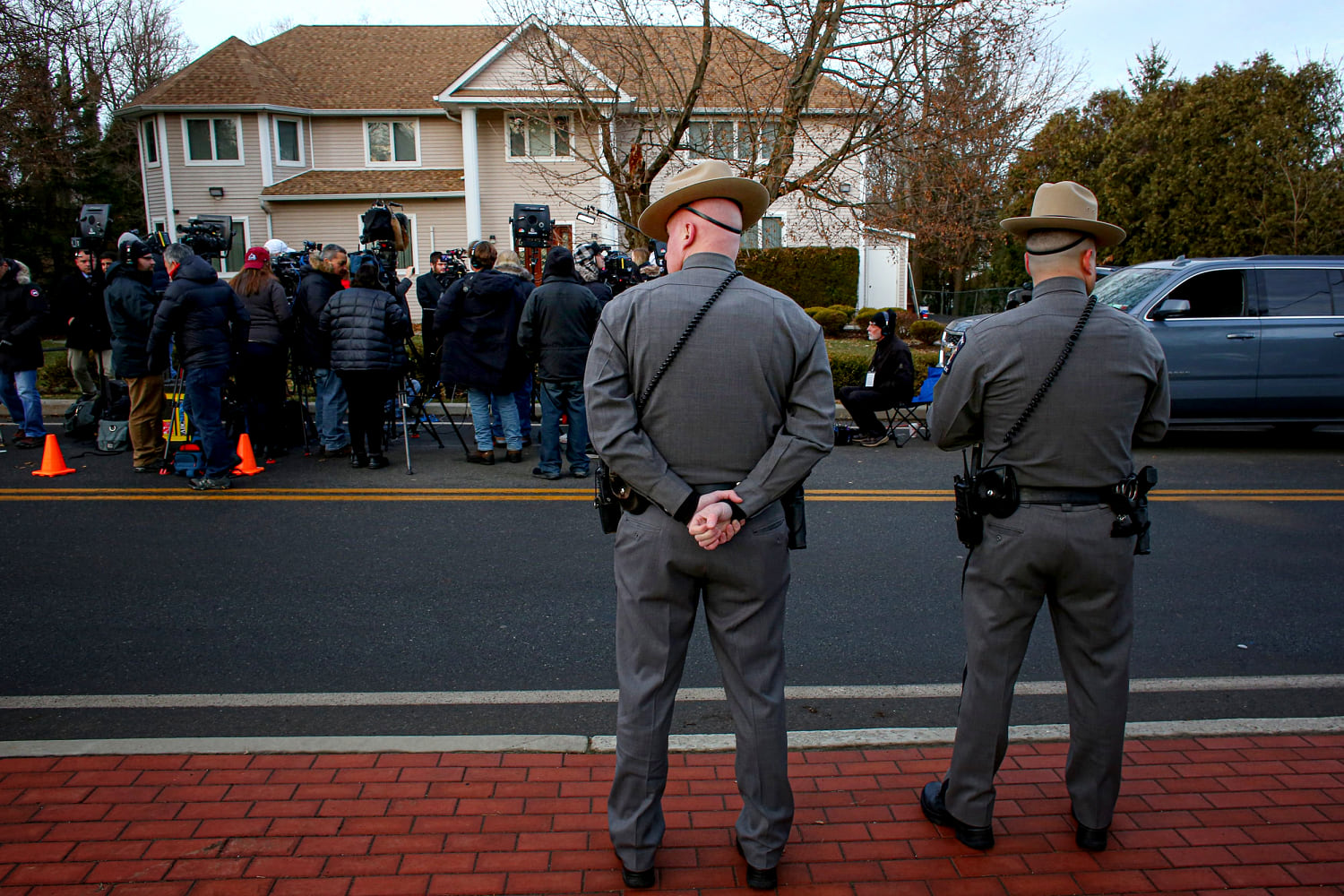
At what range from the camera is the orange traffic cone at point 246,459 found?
342 inches

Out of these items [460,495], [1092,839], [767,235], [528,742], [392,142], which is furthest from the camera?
[392,142]

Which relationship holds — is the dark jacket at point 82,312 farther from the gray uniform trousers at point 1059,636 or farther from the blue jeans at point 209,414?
the gray uniform trousers at point 1059,636

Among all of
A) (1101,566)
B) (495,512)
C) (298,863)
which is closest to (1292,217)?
(495,512)

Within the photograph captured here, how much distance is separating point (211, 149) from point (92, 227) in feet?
75.1

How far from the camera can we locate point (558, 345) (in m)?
8.60

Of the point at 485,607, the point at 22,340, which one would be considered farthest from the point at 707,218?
the point at 22,340

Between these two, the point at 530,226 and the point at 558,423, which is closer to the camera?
the point at 558,423

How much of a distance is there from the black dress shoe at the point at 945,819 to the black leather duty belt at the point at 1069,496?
38.7 inches

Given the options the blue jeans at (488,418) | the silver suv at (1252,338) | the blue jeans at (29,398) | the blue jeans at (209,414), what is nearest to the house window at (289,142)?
the blue jeans at (29,398)

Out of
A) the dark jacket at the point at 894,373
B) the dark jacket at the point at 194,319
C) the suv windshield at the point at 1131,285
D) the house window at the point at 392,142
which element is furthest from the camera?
the house window at the point at 392,142

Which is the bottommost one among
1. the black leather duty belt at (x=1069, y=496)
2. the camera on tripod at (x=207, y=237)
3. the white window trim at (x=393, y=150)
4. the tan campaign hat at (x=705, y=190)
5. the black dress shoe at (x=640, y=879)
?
the black dress shoe at (x=640, y=879)

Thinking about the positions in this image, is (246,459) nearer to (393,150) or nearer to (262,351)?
(262,351)

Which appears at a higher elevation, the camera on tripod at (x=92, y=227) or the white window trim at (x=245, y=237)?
the white window trim at (x=245, y=237)

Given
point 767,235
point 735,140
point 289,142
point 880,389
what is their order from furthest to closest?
point 289,142
point 767,235
point 735,140
point 880,389
